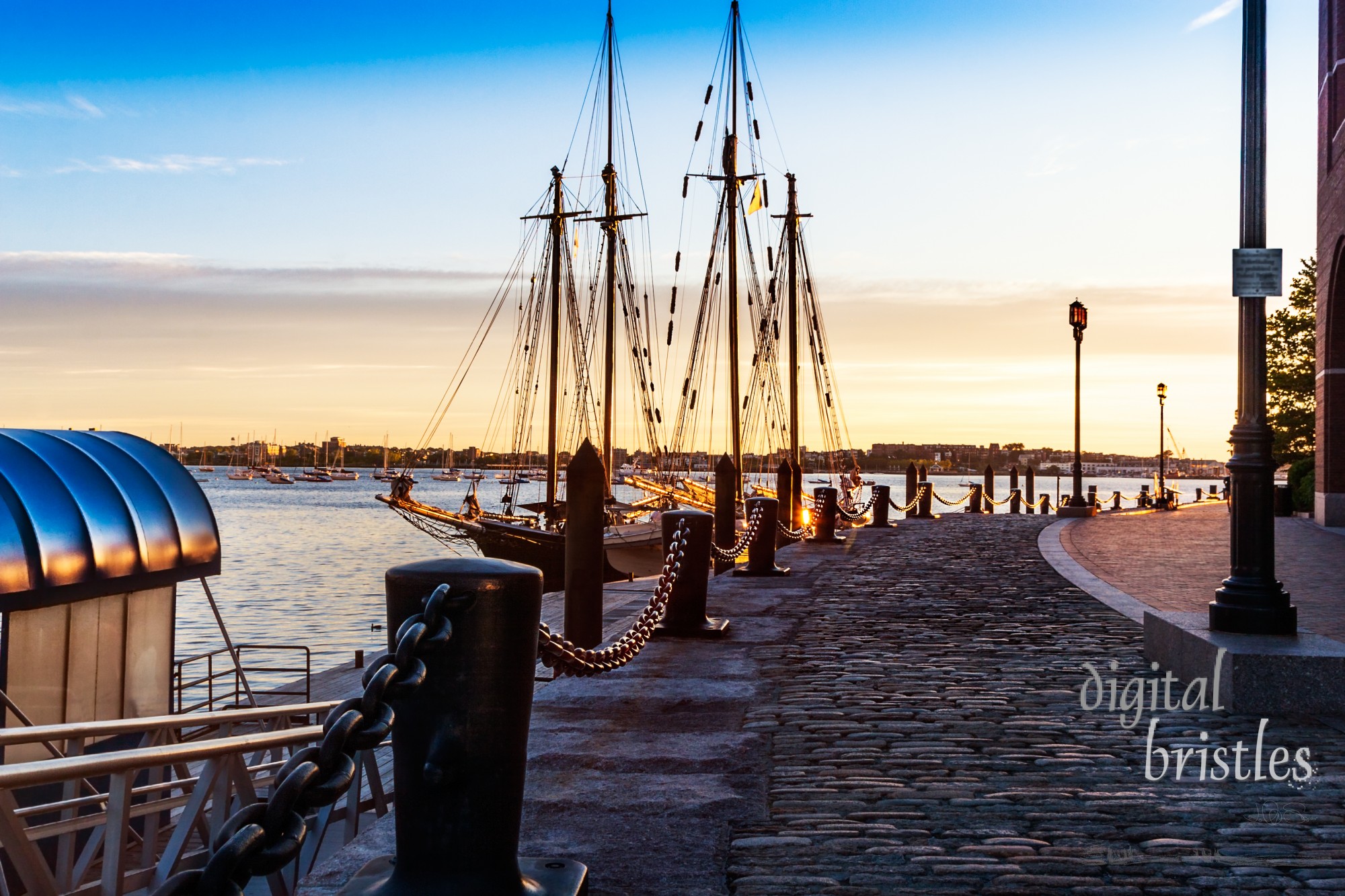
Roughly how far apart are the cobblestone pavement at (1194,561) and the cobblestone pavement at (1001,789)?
3194mm

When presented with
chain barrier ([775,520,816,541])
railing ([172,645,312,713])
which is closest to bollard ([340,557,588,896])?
railing ([172,645,312,713])

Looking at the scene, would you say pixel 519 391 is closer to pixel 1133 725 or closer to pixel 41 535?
pixel 41 535

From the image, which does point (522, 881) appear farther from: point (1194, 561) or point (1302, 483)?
point (1302, 483)

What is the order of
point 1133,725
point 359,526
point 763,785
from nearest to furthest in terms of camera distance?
point 763,785 < point 1133,725 < point 359,526

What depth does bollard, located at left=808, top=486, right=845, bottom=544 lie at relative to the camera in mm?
25094

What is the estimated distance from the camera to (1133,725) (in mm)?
7164

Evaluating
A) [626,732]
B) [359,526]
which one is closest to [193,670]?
[626,732]

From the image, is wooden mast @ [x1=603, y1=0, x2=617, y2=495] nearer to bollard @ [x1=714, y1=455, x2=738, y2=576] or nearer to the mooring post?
the mooring post

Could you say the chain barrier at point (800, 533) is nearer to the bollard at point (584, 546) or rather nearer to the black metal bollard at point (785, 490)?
the black metal bollard at point (785, 490)

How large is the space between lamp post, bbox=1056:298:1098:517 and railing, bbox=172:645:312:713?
925 inches

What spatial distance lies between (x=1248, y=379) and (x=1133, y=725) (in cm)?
309

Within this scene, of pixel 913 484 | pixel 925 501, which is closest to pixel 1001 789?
pixel 925 501

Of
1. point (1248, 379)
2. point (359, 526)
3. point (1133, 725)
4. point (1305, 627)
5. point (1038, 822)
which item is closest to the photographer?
point (1038, 822)

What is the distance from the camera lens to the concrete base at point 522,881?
3.63 metres
